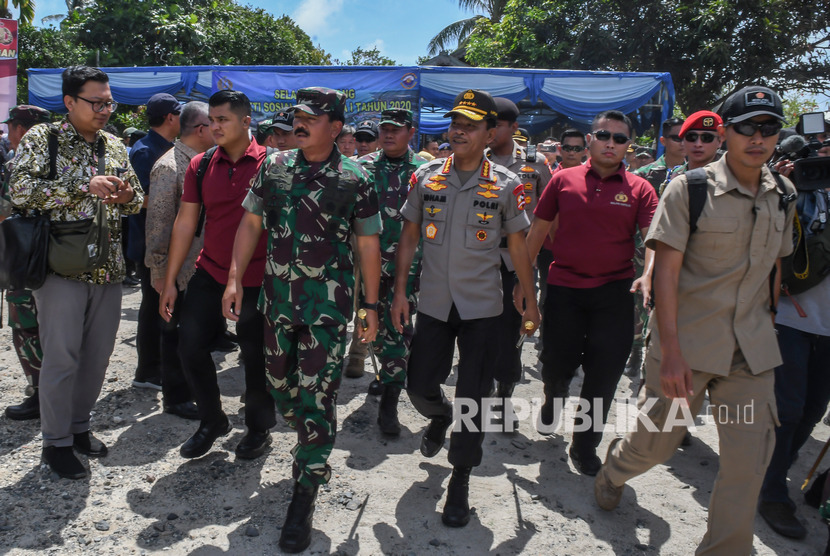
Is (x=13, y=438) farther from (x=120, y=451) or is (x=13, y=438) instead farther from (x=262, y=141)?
(x=262, y=141)

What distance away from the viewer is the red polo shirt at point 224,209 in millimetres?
3799

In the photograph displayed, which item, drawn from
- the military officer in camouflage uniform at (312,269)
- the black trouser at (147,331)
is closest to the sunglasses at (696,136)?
the military officer in camouflage uniform at (312,269)

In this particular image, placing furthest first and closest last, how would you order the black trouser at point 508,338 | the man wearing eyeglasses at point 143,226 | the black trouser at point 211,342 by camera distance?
the man wearing eyeglasses at point 143,226 < the black trouser at point 508,338 < the black trouser at point 211,342

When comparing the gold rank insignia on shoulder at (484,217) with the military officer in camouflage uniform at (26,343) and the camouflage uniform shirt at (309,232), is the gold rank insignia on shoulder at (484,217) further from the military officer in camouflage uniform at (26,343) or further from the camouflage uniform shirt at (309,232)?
the military officer in camouflage uniform at (26,343)

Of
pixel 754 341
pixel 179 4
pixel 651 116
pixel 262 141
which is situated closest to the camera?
pixel 754 341

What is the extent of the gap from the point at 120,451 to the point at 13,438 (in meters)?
0.74

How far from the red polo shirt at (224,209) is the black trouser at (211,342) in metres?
0.08

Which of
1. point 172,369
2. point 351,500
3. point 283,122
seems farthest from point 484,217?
point 283,122

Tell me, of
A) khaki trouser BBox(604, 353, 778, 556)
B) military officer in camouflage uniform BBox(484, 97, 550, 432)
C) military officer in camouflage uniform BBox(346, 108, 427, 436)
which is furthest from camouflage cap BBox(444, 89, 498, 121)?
khaki trouser BBox(604, 353, 778, 556)

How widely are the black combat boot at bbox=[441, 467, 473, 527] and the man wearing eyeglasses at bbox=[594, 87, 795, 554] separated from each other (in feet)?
3.66

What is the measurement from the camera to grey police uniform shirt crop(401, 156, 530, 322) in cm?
353

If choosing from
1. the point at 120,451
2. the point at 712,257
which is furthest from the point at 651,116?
the point at 120,451

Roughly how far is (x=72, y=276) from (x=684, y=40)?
59.1 feet

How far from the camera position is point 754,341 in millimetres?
2930
